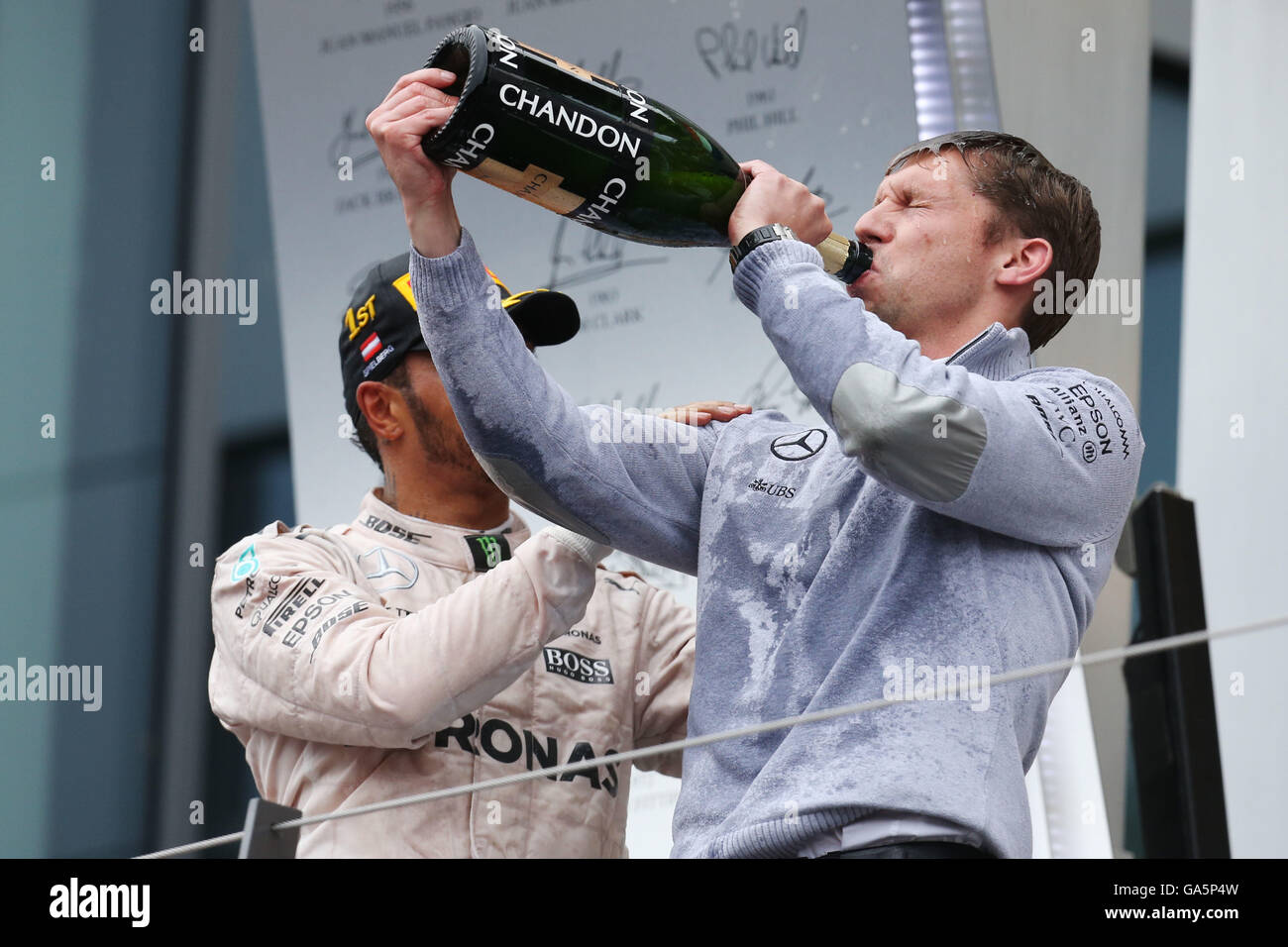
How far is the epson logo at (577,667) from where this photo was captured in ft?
4.33

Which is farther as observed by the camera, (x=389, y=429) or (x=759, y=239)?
(x=389, y=429)

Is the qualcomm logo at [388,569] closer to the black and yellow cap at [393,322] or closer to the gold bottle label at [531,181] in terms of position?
the black and yellow cap at [393,322]

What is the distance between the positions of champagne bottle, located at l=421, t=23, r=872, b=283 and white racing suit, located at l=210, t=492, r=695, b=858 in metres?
0.26

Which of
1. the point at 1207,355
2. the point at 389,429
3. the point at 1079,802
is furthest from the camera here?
the point at 1207,355

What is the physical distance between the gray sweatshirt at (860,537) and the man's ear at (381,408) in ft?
1.05

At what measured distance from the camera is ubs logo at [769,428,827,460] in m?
1.17

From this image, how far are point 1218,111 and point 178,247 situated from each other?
1787 millimetres

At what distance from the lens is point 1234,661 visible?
6.33 feet

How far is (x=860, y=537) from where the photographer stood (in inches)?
41.5

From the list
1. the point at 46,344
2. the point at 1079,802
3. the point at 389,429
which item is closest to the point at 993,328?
the point at 389,429

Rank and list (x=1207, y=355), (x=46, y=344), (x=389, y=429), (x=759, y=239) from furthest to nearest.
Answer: (x=46, y=344) → (x=1207, y=355) → (x=389, y=429) → (x=759, y=239)

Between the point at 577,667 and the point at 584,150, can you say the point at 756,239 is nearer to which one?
the point at 584,150

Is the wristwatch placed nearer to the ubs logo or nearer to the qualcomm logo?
the ubs logo
